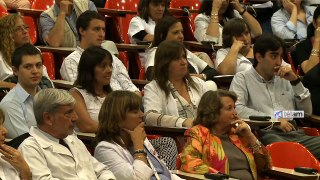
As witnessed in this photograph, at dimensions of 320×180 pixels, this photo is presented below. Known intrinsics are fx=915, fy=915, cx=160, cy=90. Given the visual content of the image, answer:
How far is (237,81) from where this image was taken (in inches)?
224

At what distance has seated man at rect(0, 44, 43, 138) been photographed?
4.54m

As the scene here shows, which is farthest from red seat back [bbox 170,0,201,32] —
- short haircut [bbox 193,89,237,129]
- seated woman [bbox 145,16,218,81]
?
short haircut [bbox 193,89,237,129]

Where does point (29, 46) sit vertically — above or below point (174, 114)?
above

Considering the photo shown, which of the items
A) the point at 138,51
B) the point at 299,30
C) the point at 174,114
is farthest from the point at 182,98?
the point at 299,30

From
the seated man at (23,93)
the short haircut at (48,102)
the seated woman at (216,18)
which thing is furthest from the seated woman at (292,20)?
the short haircut at (48,102)

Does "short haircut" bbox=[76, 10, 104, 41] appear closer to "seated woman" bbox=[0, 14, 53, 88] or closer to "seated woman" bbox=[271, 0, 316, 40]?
"seated woman" bbox=[0, 14, 53, 88]

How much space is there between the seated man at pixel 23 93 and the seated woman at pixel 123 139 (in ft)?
1.58

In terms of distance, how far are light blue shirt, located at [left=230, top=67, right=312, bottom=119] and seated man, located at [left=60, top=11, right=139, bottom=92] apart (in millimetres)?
651

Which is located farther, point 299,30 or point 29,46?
point 299,30

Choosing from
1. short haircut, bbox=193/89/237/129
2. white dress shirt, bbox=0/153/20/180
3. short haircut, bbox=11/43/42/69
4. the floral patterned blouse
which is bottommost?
the floral patterned blouse

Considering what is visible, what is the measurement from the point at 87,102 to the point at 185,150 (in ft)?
2.41

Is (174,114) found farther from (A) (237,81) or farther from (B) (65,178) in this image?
(B) (65,178)

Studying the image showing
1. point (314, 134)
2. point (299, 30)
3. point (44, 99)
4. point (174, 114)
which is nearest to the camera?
point (44, 99)

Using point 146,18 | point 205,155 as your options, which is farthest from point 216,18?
point 205,155
